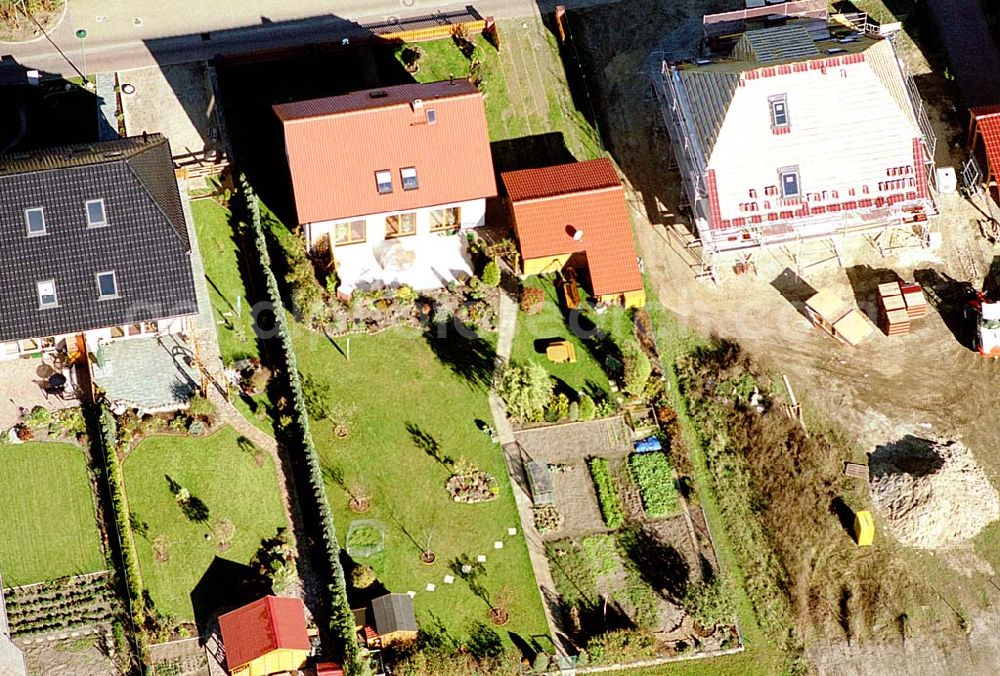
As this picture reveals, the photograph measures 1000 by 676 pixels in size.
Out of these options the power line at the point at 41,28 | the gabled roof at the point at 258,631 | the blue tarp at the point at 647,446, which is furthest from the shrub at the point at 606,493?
the power line at the point at 41,28

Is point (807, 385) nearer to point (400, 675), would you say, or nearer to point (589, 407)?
point (589, 407)

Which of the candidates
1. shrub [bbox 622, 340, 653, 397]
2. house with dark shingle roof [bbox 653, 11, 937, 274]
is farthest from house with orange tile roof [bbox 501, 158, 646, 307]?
house with dark shingle roof [bbox 653, 11, 937, 274]

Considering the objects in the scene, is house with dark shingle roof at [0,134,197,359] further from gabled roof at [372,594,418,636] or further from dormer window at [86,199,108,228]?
gabled roof at [372,594,418,636]

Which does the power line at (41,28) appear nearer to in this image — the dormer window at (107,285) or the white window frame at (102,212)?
the white window frame at (102,212)

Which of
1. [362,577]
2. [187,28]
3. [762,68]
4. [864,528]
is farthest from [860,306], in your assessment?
[187,28]

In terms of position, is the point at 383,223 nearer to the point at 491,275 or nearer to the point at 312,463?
the point at 491,275
